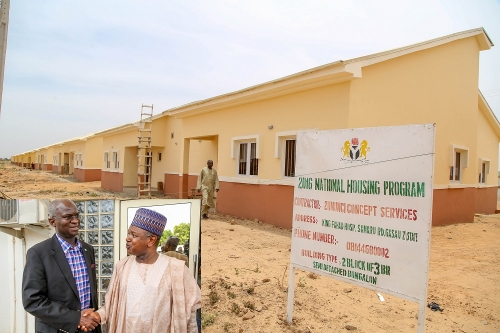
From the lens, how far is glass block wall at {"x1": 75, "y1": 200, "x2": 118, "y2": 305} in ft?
6.10

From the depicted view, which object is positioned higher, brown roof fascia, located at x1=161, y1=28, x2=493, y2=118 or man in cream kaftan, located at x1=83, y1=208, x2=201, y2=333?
brown roof fascia, located at x1=161, y1=28, x2=493, y2=118

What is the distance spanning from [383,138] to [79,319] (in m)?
2.58

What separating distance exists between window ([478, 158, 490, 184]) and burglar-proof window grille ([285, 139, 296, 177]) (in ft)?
33.7

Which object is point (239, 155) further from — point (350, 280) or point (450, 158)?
point (350, 280)

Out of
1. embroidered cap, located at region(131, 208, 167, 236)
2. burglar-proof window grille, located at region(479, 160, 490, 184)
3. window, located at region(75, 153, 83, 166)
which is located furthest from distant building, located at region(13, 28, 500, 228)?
window, located at region(75, 153, 83, 166)

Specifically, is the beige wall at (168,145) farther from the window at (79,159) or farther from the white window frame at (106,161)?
the window at (79,159)

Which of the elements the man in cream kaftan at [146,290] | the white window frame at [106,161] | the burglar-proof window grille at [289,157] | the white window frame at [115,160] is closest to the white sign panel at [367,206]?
the man in cream kaftan at [146,290]

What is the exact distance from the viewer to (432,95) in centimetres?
987

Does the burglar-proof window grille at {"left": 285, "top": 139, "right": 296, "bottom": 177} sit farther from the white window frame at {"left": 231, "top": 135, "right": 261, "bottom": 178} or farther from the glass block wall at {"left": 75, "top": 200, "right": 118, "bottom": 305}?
the glass block wall at {"left": 75, "top": 200, "right": 118, "bottom": 305}

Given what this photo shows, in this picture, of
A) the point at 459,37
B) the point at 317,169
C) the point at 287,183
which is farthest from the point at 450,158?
the point at 317,169

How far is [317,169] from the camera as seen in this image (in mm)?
3648

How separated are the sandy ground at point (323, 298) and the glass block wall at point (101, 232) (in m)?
1.94

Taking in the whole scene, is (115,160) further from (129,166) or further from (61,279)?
(61,279)

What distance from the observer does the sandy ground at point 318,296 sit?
3.84m
